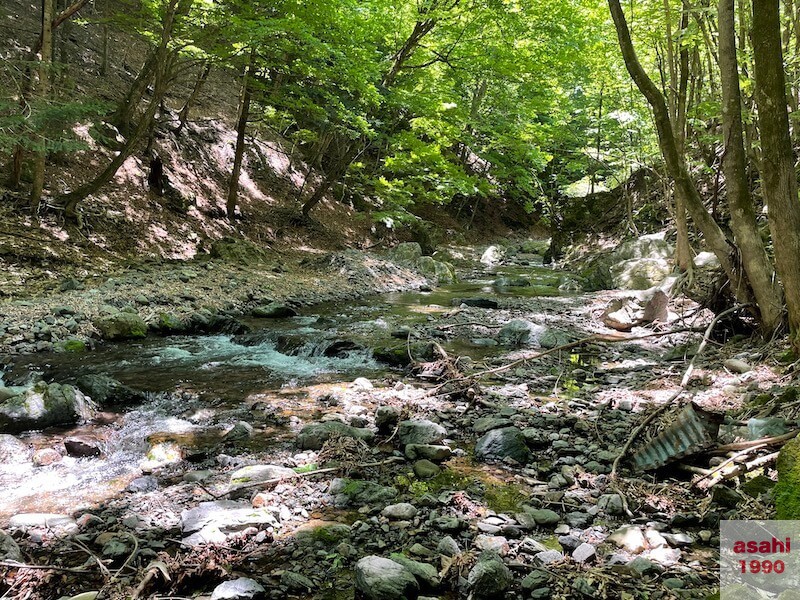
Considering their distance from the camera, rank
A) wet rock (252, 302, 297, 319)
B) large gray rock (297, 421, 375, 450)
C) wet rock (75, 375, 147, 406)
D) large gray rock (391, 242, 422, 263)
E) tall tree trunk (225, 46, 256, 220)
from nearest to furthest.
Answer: large gray rock (297, 421, 375, 450), wet rock (75, 375, 147, 406), wet rock (252, 302, 297, 319), tall tree trunk (225, 46, 256, 220), large gray rock (391, 242, 422, 263)

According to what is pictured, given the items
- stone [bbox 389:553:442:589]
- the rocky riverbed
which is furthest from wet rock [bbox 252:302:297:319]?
stone [bbox 389:553:442:589]

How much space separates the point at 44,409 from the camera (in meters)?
4.62

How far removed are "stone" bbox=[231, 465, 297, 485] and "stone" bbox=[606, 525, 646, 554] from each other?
2.11 m

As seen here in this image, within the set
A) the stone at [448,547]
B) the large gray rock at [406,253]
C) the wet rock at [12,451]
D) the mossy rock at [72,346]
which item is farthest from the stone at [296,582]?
the large gray rock at [406,253]

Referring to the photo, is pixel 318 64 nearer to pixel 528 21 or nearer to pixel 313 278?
pixel 313 278

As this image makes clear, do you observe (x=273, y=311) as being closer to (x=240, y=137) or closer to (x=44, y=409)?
(x=44, y=409)

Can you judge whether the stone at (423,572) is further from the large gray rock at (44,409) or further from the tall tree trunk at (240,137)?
the tall tree trunk at (240,137)

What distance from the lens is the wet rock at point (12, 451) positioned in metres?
3.88

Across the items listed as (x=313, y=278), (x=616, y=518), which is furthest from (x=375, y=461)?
(x=313, y=278)

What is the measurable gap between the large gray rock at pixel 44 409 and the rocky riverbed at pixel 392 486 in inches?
2.0

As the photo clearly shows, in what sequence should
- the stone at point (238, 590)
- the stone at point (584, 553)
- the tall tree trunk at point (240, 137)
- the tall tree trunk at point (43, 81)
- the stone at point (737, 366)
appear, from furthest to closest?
the tall tree trunk at point (240, 137), the tall tree trunk at point (43, 81), the stone at point (737, 366), the stone at point (584, 553), the stone at point (238, 590)

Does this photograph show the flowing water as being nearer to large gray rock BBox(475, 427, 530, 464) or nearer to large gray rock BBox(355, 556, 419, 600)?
large gray rock BBox(475, 427, 530, 464)

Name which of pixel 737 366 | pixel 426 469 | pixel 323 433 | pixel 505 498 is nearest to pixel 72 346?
pixel 323 433

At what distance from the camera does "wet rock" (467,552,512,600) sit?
248 cm
